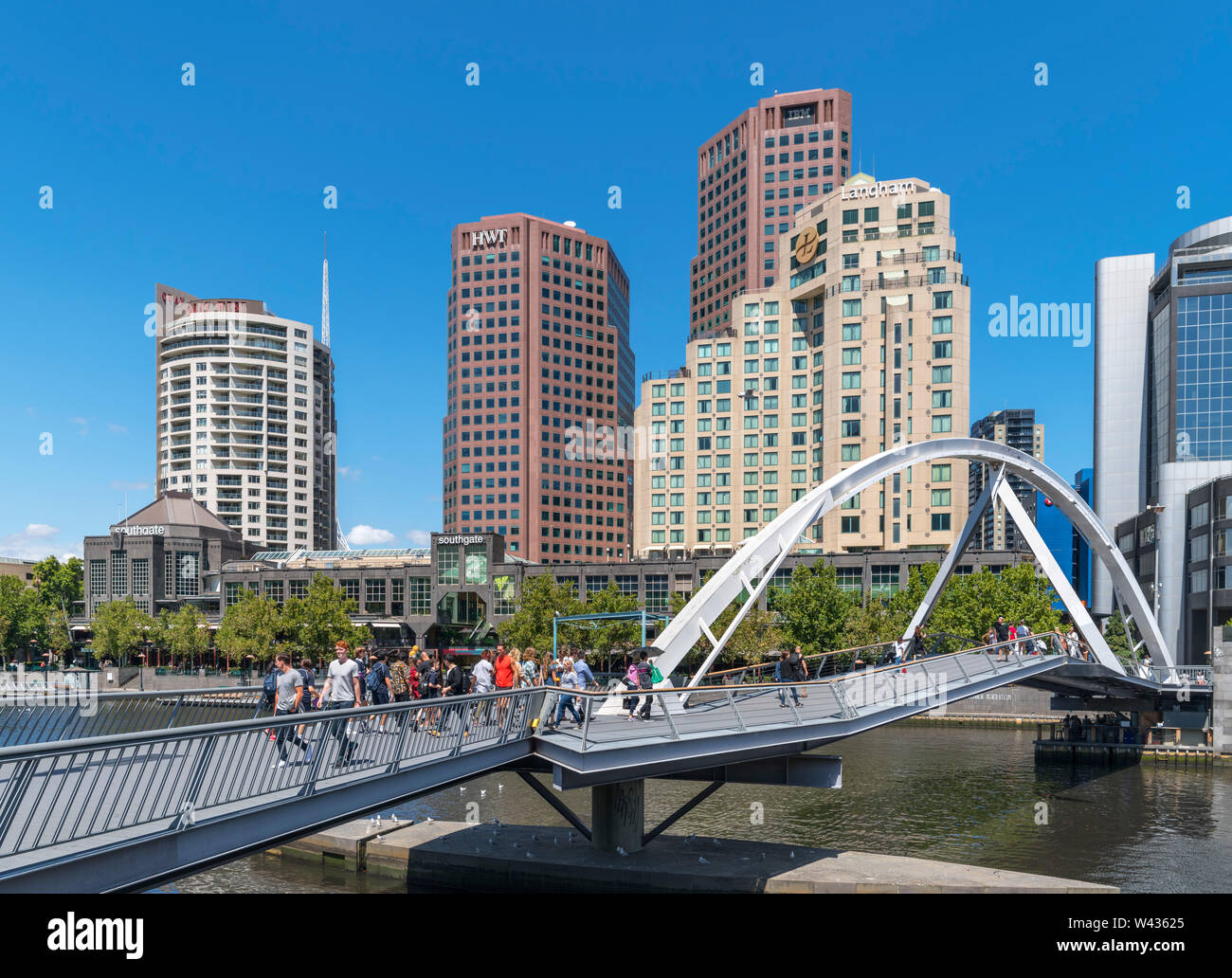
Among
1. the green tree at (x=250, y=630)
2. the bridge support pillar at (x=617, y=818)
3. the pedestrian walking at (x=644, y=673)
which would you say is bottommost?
the green tree at (x=250, y=630)

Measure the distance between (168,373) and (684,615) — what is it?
506 ft

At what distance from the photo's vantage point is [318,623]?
80.8 meters

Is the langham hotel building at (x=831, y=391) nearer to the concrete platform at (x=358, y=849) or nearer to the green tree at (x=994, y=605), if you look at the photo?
the green tree at (x=994, y=605)

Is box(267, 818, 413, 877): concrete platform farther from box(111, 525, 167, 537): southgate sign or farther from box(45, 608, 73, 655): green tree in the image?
box(111, 525, 167, 537): southgate sign

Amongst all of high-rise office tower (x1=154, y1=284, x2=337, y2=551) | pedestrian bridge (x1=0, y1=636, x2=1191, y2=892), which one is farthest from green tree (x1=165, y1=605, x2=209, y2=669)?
pedestrian bridge (x1=0, y1=636, x2=1191, y2=892)

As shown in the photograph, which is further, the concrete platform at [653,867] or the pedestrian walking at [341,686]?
the concrete platform at [653,867]

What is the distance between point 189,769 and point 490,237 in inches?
Answer: 6324

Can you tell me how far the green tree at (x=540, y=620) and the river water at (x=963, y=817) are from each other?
106 ft

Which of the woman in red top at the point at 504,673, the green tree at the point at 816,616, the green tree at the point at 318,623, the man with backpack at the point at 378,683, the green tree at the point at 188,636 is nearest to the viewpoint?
the man with backpack at the point at 378,683

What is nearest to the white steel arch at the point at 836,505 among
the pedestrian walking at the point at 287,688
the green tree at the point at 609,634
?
the pedestrian walking at the point at 287,688

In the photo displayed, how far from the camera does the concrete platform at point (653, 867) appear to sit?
71.8ft
